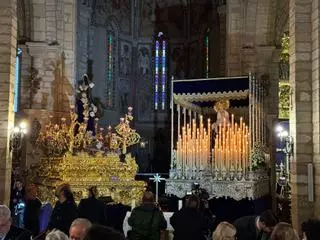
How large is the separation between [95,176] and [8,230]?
29.8 ft

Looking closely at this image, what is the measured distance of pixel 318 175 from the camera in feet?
33.7

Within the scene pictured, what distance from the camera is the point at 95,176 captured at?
45.2ft

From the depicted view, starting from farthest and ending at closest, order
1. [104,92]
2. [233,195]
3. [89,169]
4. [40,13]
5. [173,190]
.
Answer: [104,92], [40,13], [89,169], [173,190], [233,195]

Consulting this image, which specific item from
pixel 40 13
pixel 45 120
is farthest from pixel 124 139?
pixel 40 13

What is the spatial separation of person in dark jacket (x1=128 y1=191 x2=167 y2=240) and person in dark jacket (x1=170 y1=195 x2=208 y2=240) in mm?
214

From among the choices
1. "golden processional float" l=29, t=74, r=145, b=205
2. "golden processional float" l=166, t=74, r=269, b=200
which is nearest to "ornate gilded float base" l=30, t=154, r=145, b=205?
"golden processional float" l=29, t=74, r=145, b=205

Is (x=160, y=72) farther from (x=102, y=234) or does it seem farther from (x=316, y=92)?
(x=102, y=234)

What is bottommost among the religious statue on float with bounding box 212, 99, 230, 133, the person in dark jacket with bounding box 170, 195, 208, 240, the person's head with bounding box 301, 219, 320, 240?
the person in dark jacket with bounding box 170, 195, 208, 240

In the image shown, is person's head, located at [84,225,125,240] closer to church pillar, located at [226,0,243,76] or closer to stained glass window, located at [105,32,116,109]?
church pillar, located at [226,0,243,76]

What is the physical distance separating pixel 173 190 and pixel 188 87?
8.86 feet

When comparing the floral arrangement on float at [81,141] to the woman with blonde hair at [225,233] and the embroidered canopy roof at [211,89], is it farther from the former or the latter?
the woman with blonde hair at [225,233]

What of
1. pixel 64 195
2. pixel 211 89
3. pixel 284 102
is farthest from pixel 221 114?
pixel 284 102

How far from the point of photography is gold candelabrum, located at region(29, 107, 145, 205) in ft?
44.9

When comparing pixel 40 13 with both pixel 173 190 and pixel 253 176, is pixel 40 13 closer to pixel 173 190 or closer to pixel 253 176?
pixel 173 190
